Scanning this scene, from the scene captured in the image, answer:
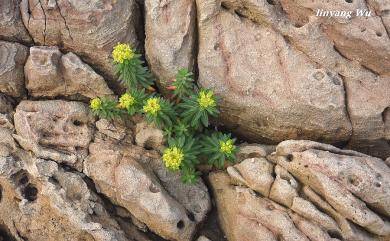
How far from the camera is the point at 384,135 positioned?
6117 millimetres

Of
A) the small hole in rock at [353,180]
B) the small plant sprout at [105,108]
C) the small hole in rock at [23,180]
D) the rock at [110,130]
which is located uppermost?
the small plant sprout at [105,108]

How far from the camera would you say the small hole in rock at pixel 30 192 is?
5.86m

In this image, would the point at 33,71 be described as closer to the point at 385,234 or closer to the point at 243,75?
the point at 243,75

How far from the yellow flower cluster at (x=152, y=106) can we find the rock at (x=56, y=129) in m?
0.93

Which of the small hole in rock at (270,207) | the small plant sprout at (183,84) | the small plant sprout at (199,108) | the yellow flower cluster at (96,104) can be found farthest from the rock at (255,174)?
the yellow flower cluster at (96,104)

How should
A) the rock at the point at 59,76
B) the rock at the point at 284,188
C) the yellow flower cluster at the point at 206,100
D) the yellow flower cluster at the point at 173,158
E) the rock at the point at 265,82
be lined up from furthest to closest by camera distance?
the rock at the point at 59,76, the rock at the point at 265,82, the yellow flower cluster at the point at 206,100, the yellow flower cluster at the point at 173,158, the rock at the point at 284,188

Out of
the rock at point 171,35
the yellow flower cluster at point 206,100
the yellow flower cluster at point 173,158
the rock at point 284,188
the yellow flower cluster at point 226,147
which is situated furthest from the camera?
the rock at point 171,35

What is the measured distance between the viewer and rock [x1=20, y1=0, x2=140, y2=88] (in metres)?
6.19

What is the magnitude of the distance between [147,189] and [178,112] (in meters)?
1.05

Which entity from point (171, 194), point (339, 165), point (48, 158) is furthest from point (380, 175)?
point (48, 158)

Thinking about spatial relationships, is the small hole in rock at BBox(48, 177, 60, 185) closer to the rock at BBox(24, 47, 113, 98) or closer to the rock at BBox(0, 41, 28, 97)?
the rock at BBox(24, 47, 113, 98)

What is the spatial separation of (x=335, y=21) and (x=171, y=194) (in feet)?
9.39

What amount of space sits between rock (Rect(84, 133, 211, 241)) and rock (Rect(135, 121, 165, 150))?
0.09m

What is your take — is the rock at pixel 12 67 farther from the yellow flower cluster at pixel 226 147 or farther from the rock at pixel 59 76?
the yellow flower cluster at pixel 226 147
